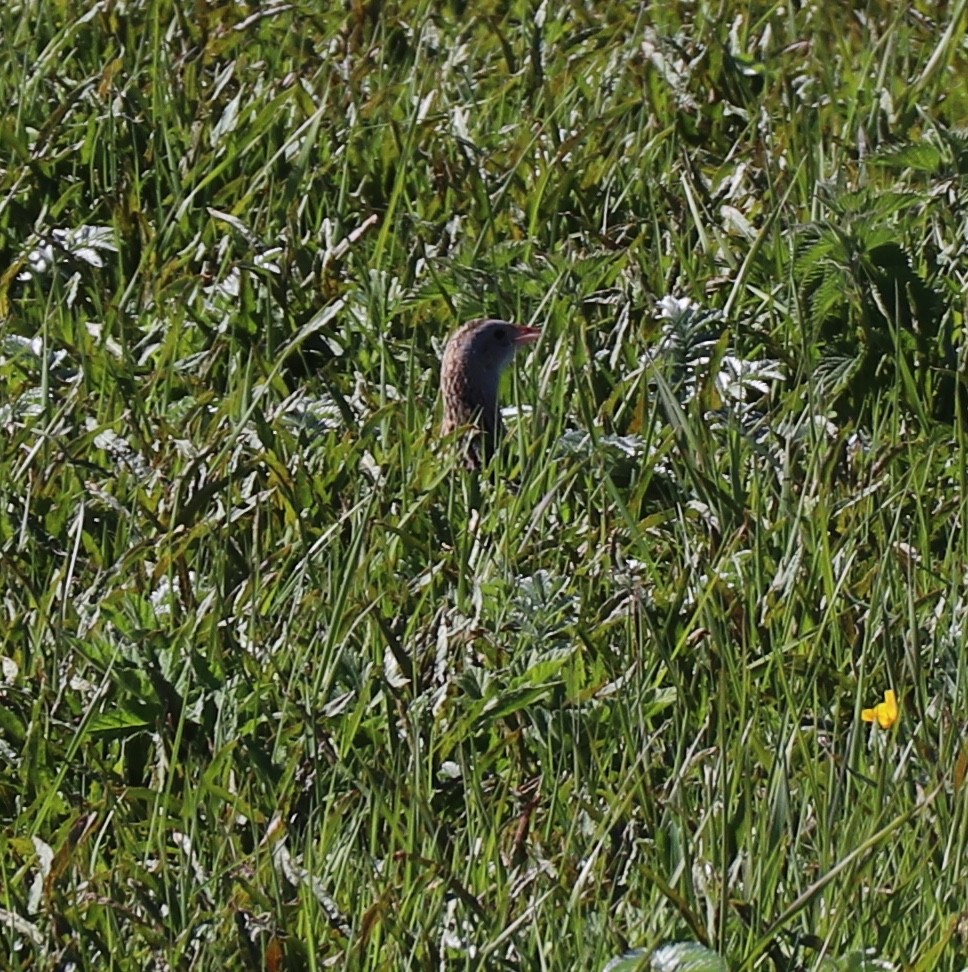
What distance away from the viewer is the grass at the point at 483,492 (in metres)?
3.23

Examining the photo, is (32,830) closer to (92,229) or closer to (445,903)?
(445,903)

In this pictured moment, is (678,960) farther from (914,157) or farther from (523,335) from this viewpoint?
(914,157)

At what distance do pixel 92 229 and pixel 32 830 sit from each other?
220 centimetres

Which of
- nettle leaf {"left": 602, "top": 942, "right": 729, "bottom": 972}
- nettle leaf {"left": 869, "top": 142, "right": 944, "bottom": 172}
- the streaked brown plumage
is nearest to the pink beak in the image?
the streaked brown plumage

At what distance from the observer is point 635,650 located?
388 cm

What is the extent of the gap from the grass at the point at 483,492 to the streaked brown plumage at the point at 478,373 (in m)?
0.07

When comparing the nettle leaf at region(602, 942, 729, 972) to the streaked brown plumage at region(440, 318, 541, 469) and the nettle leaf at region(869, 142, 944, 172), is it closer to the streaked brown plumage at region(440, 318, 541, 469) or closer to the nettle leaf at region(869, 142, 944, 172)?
the streaked brown plumage at region(440, 318, 541, 469)

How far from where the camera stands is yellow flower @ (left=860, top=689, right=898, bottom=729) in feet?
11.3

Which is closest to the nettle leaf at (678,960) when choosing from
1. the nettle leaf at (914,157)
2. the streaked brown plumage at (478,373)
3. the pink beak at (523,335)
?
the streaked brown plumage at (478,373)

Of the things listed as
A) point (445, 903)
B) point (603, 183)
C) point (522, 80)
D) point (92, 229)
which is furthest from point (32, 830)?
point (522, 80)

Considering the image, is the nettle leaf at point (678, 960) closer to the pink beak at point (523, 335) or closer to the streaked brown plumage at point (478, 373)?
the streaked brown plumage at point (478, 373)

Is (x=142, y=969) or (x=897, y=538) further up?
(x=897, y=538)

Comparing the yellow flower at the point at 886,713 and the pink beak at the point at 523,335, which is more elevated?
the yellow flower at the point at 886,713

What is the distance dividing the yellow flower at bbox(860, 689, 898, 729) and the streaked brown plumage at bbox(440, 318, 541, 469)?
4.81ft
